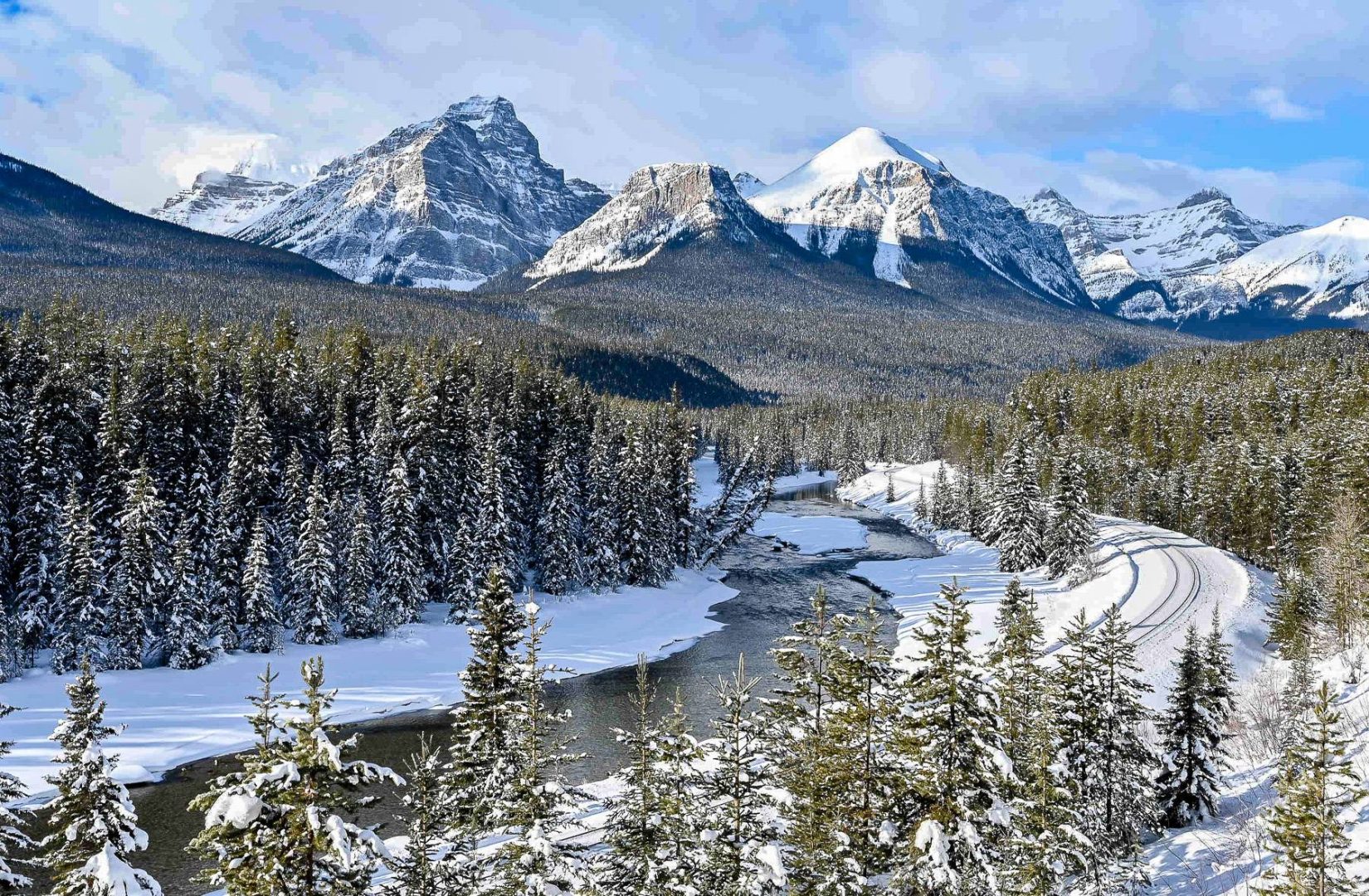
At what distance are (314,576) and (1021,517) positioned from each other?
57.4 metres

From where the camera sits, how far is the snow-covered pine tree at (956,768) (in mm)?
14359

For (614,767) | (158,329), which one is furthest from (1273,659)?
(158,329)

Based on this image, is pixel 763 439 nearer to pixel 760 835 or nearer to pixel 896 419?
pixel 896 419

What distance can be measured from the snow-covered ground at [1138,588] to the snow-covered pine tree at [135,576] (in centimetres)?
4263

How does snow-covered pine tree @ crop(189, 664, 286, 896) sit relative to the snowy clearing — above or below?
above

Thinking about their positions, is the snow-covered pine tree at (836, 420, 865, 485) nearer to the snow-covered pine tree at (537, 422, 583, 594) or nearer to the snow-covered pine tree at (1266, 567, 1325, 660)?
the snow-covered pine tree at (537, 422, 583, 594)

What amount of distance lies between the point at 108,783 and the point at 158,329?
57.9m

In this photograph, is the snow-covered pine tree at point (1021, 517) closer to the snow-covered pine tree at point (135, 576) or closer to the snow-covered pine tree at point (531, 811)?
the snow-covered pine tree at point (531, 811)

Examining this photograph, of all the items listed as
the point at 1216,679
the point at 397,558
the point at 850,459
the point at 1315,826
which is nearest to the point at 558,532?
the point at 397,558

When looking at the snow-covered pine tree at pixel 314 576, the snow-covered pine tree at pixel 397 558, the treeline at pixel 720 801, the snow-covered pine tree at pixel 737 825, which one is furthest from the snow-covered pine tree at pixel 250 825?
the snow-covered pine tree at pixel 397 558

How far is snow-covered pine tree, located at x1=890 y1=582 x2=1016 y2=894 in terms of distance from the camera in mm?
14359

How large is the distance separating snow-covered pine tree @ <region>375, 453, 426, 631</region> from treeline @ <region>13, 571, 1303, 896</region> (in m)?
34.1

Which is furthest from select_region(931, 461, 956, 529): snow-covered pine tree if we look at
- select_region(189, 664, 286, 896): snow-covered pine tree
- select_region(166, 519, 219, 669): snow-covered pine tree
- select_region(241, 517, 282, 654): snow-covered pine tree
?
select_region(189, 664, 286, 896): snow-covered pine tree

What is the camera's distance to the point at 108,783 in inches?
535
